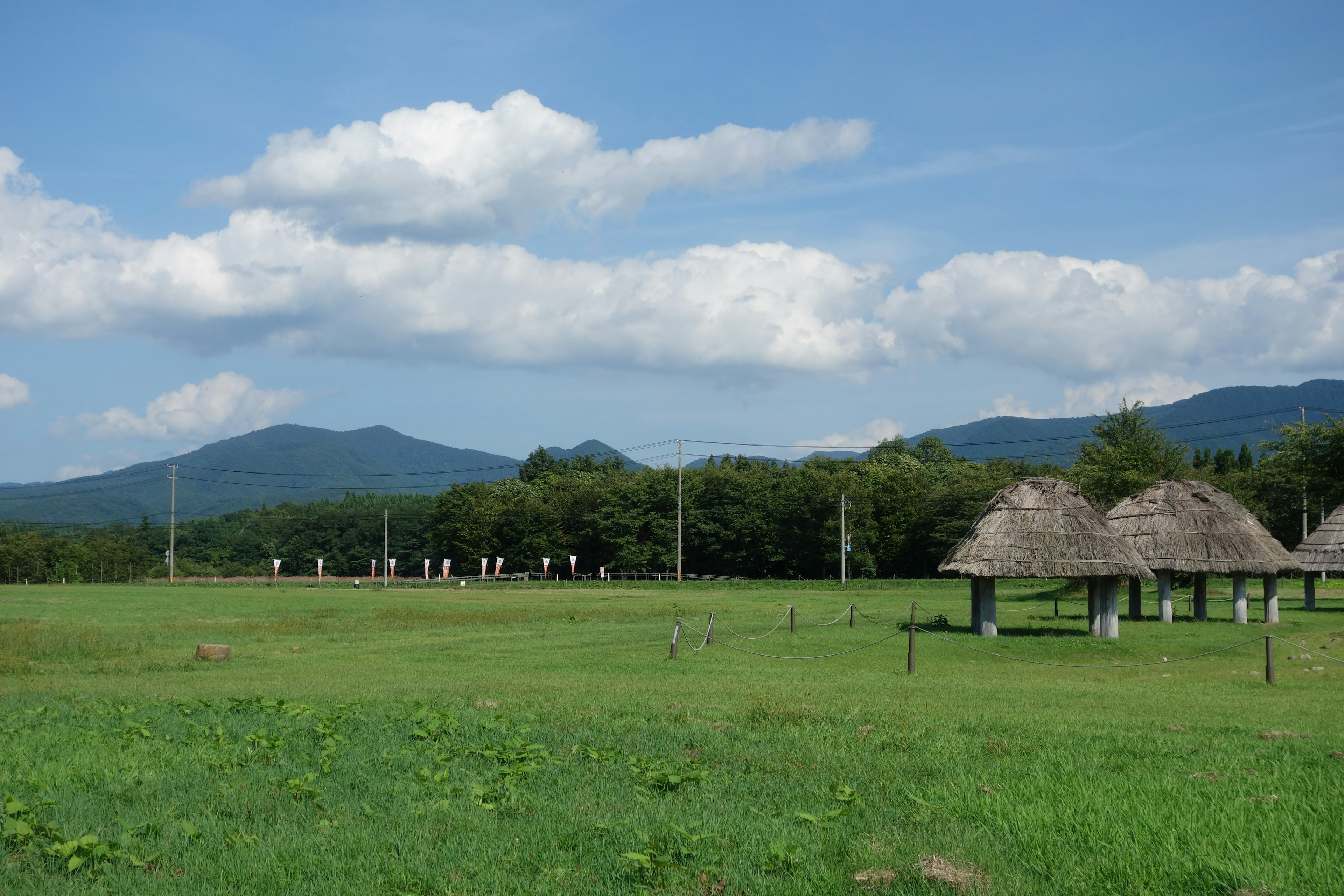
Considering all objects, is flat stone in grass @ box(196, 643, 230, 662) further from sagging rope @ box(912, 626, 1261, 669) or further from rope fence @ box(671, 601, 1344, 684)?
sagging rope @ box(912, 626, 1261, 669)

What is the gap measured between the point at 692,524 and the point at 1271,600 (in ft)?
227

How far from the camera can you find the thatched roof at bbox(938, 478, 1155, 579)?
27938 millimetres

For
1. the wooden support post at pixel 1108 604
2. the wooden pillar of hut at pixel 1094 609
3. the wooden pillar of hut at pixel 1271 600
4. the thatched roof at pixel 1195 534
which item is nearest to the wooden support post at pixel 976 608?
the wooden pillar of hut at pixel 1094 609

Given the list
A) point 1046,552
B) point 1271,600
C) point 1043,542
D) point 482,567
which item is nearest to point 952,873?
point 1046,552

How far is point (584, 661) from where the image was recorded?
23.3 metres

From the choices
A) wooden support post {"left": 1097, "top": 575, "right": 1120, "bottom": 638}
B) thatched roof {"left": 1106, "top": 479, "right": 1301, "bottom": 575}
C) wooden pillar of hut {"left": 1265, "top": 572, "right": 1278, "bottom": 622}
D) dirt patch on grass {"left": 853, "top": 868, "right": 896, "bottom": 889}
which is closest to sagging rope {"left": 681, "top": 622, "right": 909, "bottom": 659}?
wooden support post {"left": 1097, "top": 575, "right": 1120, "bottom": 638}

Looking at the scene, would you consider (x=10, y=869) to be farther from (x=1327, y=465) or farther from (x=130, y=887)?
(x=1327, y=465)

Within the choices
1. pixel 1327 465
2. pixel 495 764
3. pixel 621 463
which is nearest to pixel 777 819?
pixel 495 764

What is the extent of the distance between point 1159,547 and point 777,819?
3047cm

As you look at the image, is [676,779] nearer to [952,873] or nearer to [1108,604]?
[952,873]

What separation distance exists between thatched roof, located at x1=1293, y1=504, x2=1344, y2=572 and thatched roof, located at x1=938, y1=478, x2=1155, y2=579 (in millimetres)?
11138

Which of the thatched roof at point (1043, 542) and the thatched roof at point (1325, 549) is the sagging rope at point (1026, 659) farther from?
the thatched roof at point (1325, 549)

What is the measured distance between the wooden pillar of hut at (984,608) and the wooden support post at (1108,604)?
2956 millimetres

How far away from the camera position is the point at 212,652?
80.5 ft
